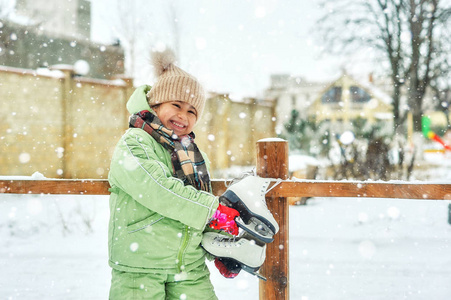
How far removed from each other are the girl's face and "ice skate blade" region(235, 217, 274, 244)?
0.56 meters

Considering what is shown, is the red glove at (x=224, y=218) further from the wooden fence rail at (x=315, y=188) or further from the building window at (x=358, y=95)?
the building window at (x=358, y=95)

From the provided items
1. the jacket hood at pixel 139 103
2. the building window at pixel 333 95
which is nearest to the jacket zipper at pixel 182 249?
the jacket hood at pixel 139 103

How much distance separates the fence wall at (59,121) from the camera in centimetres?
999

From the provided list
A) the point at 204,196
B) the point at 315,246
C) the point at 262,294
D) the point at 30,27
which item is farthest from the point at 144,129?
the point at 30,27

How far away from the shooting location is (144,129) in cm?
191

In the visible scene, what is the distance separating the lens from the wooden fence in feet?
6.90

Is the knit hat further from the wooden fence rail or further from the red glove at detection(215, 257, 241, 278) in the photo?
the red glove at detection(215, 257, 241, 278)

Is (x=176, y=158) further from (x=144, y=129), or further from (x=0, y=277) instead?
(x=0, y=277)

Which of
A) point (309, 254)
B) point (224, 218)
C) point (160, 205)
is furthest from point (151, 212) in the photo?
point (309, 254)

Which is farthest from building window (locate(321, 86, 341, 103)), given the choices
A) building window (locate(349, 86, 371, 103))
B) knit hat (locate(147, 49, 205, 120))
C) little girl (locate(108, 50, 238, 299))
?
little girl (locate(108, 50, 238, 299))

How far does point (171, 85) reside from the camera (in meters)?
2.04

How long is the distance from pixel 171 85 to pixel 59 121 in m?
9.92

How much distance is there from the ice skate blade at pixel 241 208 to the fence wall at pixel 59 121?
9.54 metres

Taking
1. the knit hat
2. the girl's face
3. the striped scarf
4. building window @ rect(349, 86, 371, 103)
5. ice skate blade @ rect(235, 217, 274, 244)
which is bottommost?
ice skate blade @ rect(235, 217, 274, 244)
